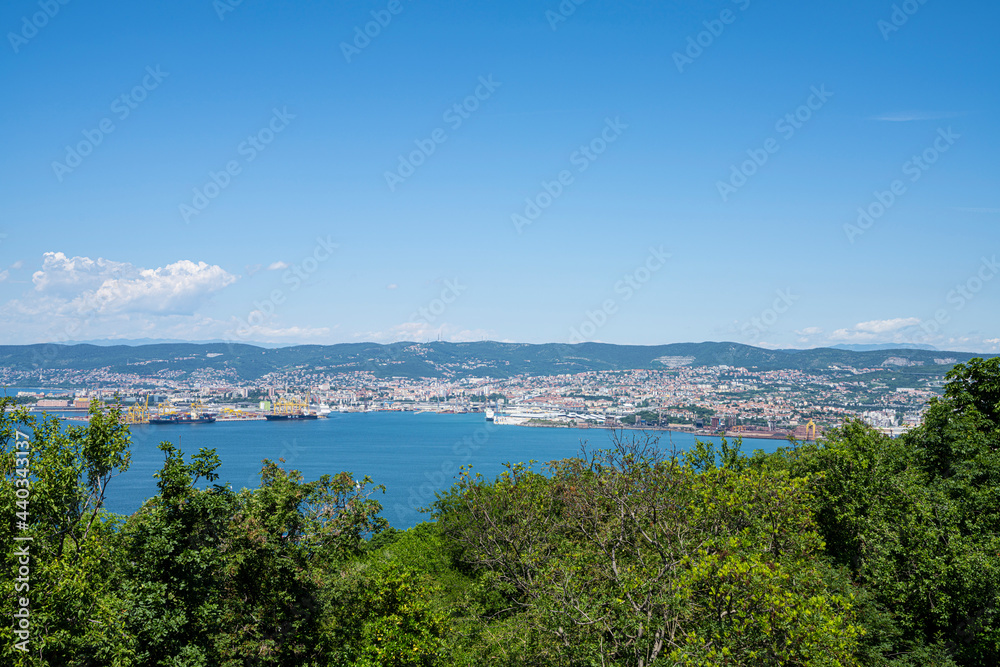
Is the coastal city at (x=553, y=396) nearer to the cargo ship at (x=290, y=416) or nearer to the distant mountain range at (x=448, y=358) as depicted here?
the cargo ship at (x=290, y=416)

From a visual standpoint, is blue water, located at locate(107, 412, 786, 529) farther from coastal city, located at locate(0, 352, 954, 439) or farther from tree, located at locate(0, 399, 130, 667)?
tree, located at locate(0, 399, 130, 667)

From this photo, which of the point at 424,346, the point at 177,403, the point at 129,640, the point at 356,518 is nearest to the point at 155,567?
the point at 129,640

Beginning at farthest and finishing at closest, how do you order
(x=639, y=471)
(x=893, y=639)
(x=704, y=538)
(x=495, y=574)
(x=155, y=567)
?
(x=495, y=574)
(x=639, y=471)
(x=893, y=639)
(x=704, y=538)
(x=155, y=567)

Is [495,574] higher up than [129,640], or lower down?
lower down

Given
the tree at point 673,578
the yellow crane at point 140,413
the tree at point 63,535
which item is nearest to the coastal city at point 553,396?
the yellow crane at point 140,413

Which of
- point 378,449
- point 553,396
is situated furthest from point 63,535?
point 553,396

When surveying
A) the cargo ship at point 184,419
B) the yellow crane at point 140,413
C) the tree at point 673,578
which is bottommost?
the cargo ship at point 184,419

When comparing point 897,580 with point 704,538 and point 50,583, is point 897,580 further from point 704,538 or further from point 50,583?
point 50,583

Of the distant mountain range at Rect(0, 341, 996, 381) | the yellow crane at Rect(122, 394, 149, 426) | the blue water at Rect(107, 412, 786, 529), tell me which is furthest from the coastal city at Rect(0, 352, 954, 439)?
the blue water at Rect(107, 412, 786, 529)
